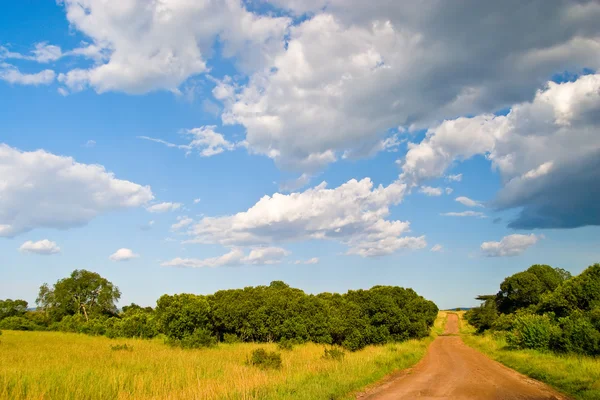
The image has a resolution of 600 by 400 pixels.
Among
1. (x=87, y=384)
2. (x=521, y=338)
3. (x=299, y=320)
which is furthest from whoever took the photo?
(x=299, y=320)

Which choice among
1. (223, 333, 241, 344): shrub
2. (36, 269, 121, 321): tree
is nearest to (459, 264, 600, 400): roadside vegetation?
(223, 333, 241, 344): shrub

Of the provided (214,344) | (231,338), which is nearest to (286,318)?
(231,338)

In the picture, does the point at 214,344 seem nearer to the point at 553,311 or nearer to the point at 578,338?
the point at 578,338

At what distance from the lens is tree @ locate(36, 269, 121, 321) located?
3002 inches

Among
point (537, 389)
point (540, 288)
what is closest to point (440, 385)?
point (537, 389)

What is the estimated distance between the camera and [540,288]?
53469 mm

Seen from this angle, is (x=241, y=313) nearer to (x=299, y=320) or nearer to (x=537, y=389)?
(x=299, y=320)

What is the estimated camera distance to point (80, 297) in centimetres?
7756

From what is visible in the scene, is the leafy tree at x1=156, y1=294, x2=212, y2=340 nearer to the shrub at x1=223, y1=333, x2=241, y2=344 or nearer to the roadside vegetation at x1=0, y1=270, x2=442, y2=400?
the roadside vegetation at x1=0, y1=270, x2=442, y2=400

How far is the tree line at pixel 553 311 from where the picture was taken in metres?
23.2

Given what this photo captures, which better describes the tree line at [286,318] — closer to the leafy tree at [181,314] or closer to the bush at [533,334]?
the leafy tree at [181,314]

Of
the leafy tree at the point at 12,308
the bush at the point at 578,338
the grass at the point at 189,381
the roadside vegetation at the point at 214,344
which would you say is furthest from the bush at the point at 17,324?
the bush at the point at 578,338

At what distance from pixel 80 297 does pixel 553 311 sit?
3174 inches

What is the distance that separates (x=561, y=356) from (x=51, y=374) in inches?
1053
